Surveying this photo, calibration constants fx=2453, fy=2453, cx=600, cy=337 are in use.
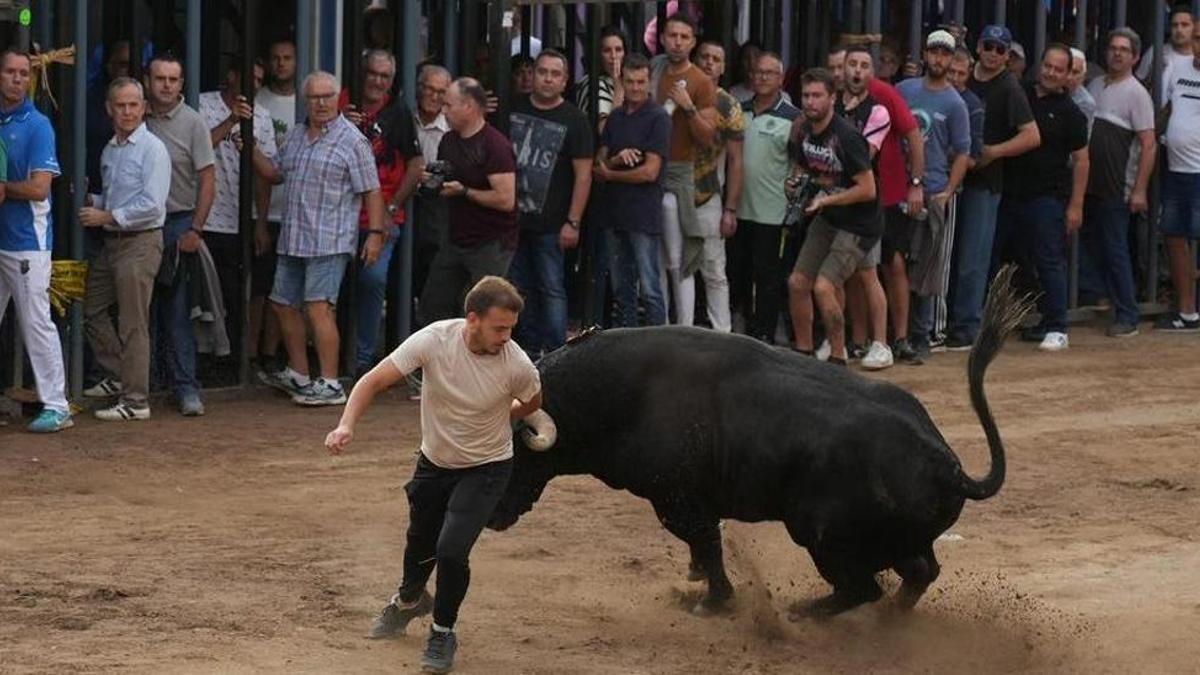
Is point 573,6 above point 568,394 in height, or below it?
above

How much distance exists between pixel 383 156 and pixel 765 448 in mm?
5729

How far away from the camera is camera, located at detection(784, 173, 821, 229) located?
15180mm

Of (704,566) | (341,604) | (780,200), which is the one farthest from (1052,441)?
(341,604)

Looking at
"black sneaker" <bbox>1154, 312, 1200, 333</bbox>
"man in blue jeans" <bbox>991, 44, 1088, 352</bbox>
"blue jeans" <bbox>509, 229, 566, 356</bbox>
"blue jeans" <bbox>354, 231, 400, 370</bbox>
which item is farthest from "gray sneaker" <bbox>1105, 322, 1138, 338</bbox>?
"blue jeans" <bbox>354, 231, 400, 370</bbox>

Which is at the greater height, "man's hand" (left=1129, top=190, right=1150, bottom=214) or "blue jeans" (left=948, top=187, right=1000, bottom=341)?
"man's hand" (left=1129, top=190, right=1150, bottom=214)

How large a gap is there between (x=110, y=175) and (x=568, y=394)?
4.64 metres

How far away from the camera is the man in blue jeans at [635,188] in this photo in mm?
14836

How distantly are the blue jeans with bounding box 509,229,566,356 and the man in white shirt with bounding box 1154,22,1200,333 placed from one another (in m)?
5.10

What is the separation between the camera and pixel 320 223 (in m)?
13.8

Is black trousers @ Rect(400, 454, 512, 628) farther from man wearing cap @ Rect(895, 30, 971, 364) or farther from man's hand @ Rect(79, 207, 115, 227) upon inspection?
man wearing cap @ Rect(895, 30, 971, 364)

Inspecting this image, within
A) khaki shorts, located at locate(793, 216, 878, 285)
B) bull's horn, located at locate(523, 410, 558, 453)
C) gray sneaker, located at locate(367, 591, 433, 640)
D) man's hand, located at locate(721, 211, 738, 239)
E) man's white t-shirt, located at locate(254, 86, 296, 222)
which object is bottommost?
gray sneaker, located at locate(367, 591, 433, 640)

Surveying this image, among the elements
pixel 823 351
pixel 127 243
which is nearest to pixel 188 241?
pixel 127 243

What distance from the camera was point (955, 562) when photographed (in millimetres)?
10609

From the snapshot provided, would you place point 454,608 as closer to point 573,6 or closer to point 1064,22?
point 573,6
